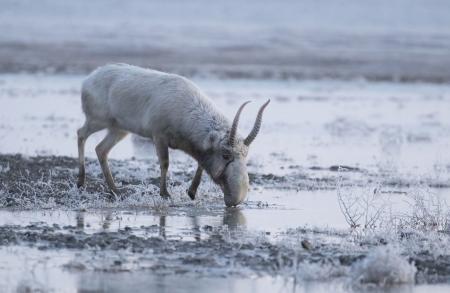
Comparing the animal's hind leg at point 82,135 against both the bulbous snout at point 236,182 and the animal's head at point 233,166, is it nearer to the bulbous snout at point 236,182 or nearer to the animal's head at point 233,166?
the animal's head at point 233,166

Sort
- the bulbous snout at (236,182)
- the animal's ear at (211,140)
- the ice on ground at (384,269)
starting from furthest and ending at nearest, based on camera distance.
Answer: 1. the animal's ear at (211,140)
2. the bulbous snout at (236,182)
3. the ice on ground at (384,269)

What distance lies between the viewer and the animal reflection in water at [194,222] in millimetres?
10914

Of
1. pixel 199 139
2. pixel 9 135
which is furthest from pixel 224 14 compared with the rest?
pixel 199 139

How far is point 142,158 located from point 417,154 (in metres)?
4.79

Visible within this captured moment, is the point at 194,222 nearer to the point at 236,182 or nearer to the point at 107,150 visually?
the point at 236,182

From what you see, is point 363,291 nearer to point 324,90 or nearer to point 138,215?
point 138,215

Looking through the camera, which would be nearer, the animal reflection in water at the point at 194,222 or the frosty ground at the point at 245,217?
the frosty ground at the point at 245,217

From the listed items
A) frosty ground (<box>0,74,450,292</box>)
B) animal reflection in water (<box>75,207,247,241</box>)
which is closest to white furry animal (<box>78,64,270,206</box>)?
animal reflection in water (<box>75,207,247,241</box>)

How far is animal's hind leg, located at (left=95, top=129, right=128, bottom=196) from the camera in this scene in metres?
13.5

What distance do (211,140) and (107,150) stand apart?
2034mm

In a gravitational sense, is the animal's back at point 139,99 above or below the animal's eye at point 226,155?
above

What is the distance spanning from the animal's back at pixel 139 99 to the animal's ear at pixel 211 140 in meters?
0.39

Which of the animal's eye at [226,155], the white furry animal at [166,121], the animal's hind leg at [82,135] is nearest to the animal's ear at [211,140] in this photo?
the white furry animal at [166,121]

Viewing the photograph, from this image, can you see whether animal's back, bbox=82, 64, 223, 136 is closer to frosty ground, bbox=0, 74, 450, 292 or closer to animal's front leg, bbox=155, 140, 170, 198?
animal's front leg, bbox=155, 140, 170, 198
